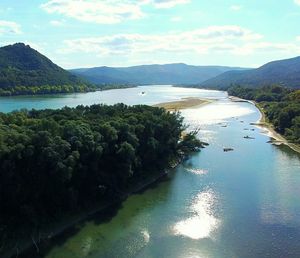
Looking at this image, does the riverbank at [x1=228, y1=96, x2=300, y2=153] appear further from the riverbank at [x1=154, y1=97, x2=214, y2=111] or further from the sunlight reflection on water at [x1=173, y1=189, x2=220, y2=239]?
the sunlight reflection on water at [x1=173, y1=189, x2=220, y2=239]

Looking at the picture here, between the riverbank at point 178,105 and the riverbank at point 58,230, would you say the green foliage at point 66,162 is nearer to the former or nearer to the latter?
the riverbank at point 58,230

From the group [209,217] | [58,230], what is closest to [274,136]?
[209,217]

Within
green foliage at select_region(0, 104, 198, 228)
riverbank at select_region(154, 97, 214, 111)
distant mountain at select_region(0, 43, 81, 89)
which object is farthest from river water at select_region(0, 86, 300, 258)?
distant mountain at select_region(0, 43, 81, 89)

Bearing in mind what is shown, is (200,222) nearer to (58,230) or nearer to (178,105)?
(58,230)

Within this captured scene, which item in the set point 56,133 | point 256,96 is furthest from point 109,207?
point 256,96

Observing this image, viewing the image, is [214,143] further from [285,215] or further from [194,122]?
[285,215]

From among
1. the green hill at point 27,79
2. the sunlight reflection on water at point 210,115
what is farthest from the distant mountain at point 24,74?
Answer: the sunlight reflection on water at point 210,115
